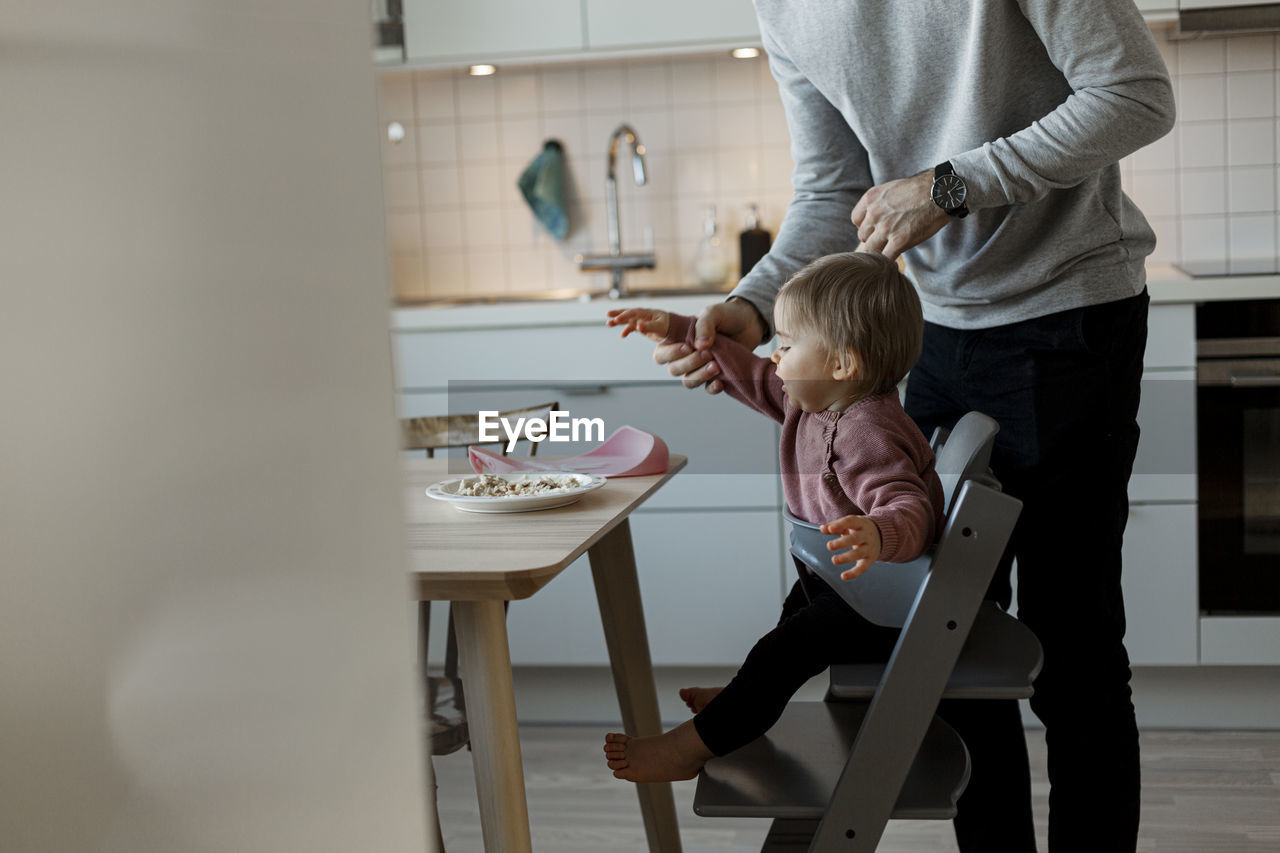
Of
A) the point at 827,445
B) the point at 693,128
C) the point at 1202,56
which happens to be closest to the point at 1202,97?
the point at 1202,56

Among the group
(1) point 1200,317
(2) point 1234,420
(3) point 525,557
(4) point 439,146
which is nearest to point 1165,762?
(2) point 1234,420

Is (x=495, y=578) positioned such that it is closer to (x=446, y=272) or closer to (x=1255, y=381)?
(x=1255, y=381)

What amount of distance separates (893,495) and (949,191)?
1.06 feet

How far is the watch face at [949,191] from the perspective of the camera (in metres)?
1.15

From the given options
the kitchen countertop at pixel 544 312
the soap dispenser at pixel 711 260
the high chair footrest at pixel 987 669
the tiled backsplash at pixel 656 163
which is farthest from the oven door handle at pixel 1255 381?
the high chair footrest at pixel 987 669

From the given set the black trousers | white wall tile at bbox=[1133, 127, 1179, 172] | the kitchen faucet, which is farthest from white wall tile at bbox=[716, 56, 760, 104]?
the black trousers

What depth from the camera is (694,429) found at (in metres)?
2.44

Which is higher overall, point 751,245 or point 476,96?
point 476,96

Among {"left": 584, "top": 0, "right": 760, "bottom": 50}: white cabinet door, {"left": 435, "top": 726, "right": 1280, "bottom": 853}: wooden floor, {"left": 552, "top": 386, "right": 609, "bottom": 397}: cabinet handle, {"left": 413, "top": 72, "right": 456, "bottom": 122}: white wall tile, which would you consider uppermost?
{"left": 584, "top": 0, "right": 760, "bottom": 50}: white cabinet door

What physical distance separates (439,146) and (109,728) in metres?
2.88

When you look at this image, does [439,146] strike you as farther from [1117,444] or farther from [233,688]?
[233,688]

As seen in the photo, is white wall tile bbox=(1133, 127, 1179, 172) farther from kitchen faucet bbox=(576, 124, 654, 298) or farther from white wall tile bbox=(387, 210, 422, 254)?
white wall tile bbox=(387, 210, 422, 254)

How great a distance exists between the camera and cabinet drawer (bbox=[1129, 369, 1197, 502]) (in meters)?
2.24

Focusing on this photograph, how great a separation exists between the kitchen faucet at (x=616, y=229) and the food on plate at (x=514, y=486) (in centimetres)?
169
